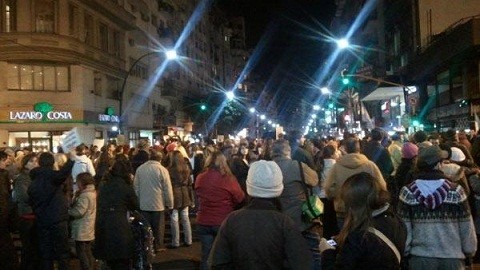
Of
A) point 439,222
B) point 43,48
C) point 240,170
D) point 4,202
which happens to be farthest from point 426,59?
point 439,222

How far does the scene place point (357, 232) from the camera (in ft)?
12.4

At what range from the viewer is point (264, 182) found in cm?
416

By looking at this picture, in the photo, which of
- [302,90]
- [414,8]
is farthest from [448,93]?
[302,90]

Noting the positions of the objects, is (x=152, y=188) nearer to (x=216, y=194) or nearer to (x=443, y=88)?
(x=216, y=194)

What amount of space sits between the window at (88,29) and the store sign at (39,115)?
5388mm

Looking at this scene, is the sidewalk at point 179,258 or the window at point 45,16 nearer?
the sidewalk at point 179,258

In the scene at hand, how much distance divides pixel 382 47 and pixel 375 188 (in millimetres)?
51892

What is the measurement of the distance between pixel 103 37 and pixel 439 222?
36760mm

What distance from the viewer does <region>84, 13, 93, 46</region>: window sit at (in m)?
36.0

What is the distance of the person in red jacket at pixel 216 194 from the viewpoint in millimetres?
8055

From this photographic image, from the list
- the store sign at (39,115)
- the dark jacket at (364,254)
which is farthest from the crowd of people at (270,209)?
the store sign at (39,115)

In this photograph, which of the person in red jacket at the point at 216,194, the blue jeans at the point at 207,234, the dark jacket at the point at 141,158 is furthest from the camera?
the dark jacket at the point at 141,158

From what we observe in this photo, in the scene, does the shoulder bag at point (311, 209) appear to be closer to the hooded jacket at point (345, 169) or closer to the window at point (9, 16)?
the hooded jacket at point (345, 169)

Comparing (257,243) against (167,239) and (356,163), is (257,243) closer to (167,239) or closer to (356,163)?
(356,163)
